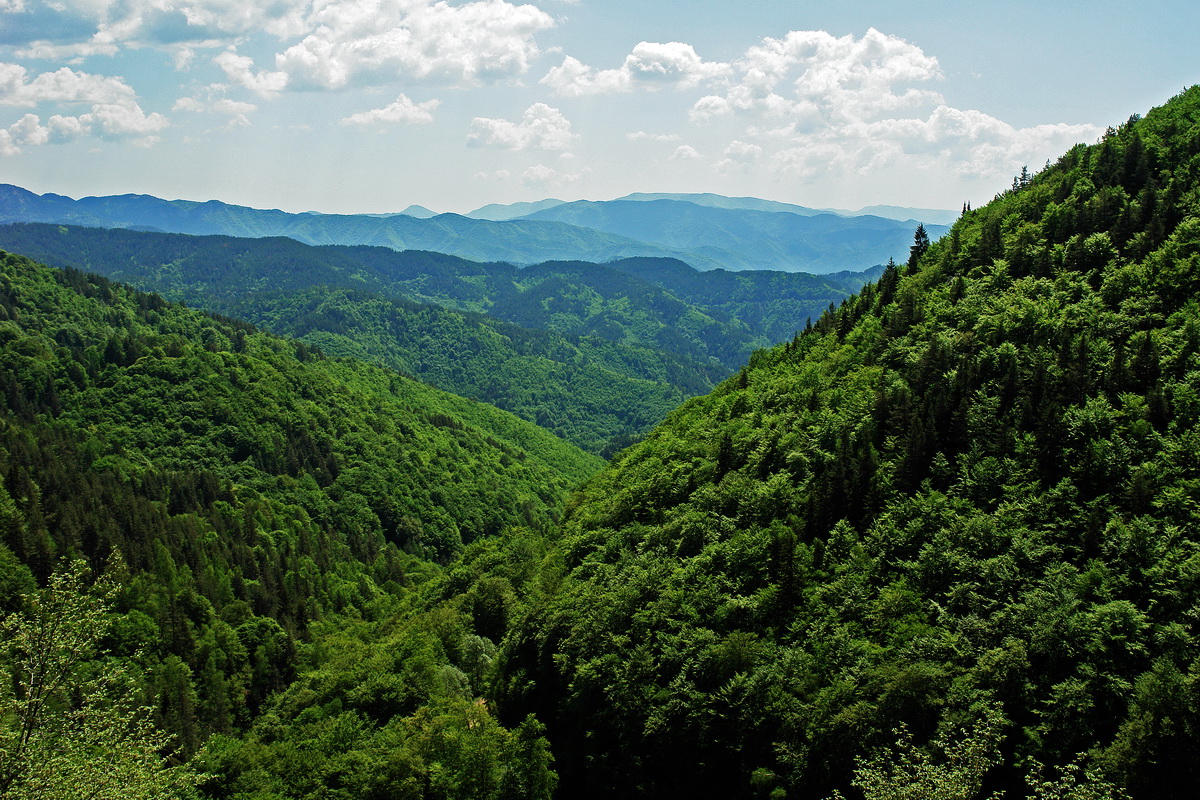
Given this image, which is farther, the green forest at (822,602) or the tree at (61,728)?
the green forest at (822,602)

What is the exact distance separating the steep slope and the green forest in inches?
8.4

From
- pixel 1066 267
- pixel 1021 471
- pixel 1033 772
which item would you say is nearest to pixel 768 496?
pixel 1021 471

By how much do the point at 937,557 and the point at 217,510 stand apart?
5008 inches

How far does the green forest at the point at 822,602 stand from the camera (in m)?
34.3

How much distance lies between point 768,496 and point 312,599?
8391 centimetres

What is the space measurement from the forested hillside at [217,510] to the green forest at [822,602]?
929 millimetres

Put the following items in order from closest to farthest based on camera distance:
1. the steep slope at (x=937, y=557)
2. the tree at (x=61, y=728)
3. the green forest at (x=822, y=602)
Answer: the tree at (x=61, y=728) < the green forest at (x=822, y=602) < the steep slope at (x=937, y=557)

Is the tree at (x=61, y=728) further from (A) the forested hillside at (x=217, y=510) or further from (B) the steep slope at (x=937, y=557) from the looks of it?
(B) the steep slope at (x=937, y=557)

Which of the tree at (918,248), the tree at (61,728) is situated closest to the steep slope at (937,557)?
the tree at (918,248)

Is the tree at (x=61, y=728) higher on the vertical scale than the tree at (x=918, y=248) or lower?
lower

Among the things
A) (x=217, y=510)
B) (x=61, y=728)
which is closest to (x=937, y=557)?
(x=61, y=728)

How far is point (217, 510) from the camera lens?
13612 centimetres

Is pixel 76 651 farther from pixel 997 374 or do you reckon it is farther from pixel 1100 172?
pixel 1100 172

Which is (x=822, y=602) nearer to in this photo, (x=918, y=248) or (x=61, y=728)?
(x=61, y=728)
